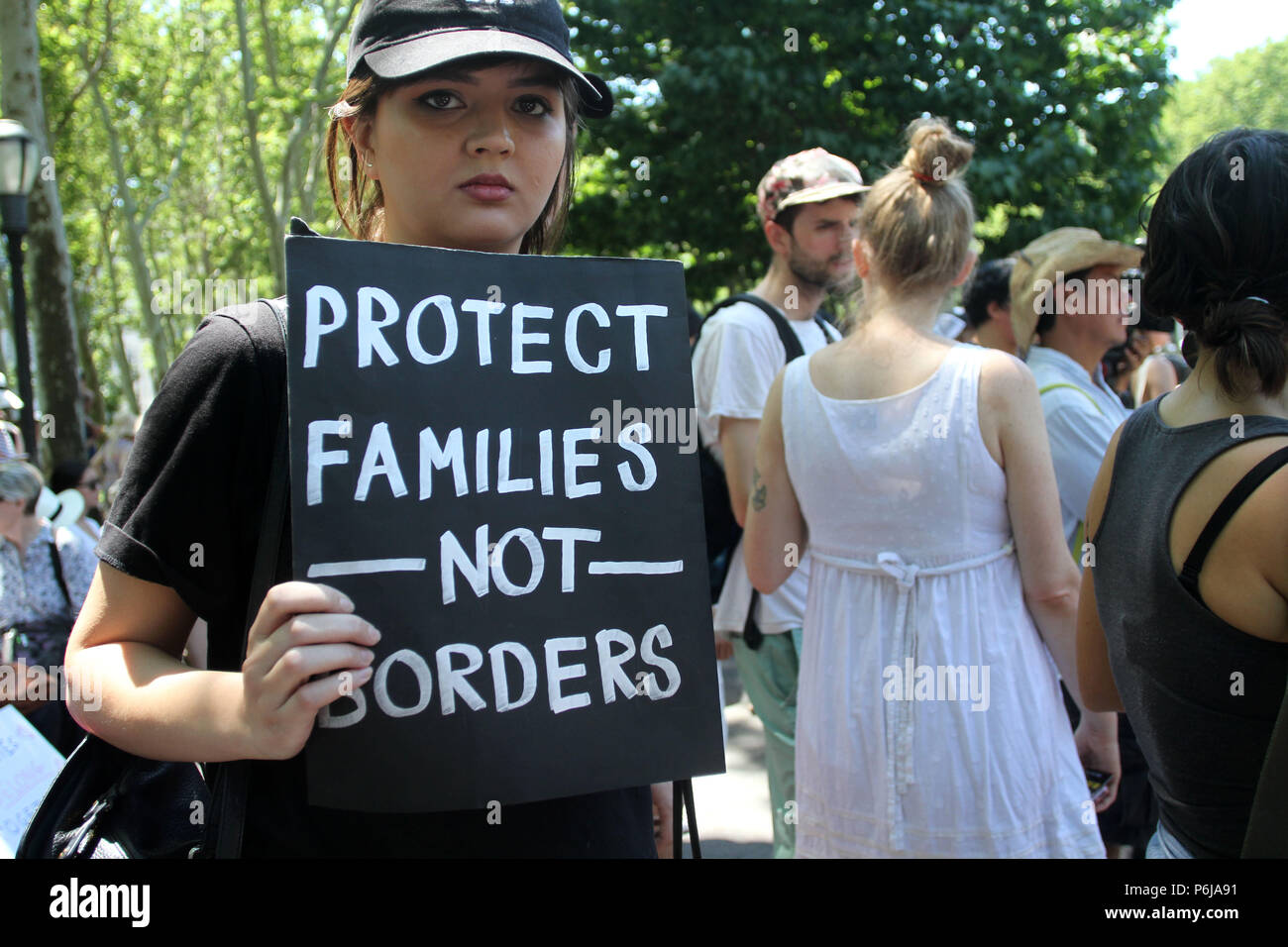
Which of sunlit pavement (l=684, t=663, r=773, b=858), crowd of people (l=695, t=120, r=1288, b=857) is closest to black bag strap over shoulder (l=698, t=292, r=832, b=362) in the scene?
crowd of people (l=695, t=120, r=1288, b=857)

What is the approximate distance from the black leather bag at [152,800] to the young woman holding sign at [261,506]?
0.04 metres

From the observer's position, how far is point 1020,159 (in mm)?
11617

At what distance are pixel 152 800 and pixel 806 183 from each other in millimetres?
3194

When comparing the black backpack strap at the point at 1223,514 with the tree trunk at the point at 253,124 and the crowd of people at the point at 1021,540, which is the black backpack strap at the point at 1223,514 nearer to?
the crowd of people at the point at 1021,540

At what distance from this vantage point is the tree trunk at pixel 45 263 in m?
11.3

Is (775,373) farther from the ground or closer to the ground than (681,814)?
farther from the ground

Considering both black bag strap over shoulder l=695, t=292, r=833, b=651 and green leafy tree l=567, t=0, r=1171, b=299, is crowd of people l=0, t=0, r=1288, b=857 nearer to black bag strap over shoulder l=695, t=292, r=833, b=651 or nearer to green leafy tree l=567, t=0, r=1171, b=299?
black bag strap over shoulder l=695, t=292, r=833, b=651

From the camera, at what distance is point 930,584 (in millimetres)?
2531

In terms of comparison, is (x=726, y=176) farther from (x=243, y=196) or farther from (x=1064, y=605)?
(x=243, y=196)

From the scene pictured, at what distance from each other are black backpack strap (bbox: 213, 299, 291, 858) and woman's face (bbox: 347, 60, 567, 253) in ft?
1.08

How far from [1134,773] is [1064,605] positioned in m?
1.33

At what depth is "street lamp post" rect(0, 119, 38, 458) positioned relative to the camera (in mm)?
8703

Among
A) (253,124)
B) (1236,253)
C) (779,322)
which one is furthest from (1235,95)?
(1236,253)

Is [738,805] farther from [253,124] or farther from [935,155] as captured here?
[253,124]
